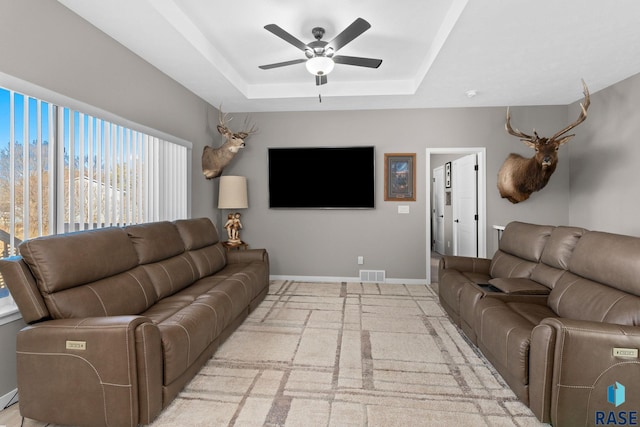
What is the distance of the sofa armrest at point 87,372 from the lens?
1.58m

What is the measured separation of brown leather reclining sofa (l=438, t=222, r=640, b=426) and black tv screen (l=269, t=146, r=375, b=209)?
2.15 m

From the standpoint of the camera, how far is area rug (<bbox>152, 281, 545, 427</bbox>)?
178cm

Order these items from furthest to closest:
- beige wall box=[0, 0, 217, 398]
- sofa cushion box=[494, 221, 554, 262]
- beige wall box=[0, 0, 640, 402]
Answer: beige wall box=[0, 0, 640, 402]
sofa cushion box=[494, 221, 554, 262]
beige wall box=[0, 0, 217, 398]

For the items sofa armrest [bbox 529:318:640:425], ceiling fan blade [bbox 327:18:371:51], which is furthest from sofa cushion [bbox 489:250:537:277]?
ceiling fan blade [bbox 327:18:371:51]

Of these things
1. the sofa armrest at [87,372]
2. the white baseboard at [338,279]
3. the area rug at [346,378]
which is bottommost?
the area rug at [346,378]

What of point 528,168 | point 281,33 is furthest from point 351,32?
point 528,168

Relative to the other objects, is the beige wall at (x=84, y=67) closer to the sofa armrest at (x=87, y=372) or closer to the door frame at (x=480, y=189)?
the sofa armrest at (x=87, y=372)

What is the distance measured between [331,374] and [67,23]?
3257 mm

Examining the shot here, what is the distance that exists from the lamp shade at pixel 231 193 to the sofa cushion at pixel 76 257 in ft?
6.64

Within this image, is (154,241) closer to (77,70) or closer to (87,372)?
(87,372)

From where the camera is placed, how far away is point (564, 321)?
1629mm

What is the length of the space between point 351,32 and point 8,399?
3371mm

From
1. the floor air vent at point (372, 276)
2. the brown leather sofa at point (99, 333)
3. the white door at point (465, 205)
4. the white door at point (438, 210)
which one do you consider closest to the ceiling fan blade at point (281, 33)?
the brown leather sofa at point (99, 333)

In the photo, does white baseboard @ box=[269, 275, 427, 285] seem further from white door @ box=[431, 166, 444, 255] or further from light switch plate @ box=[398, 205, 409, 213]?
white door @ box=[431, 166, 444, 255]
